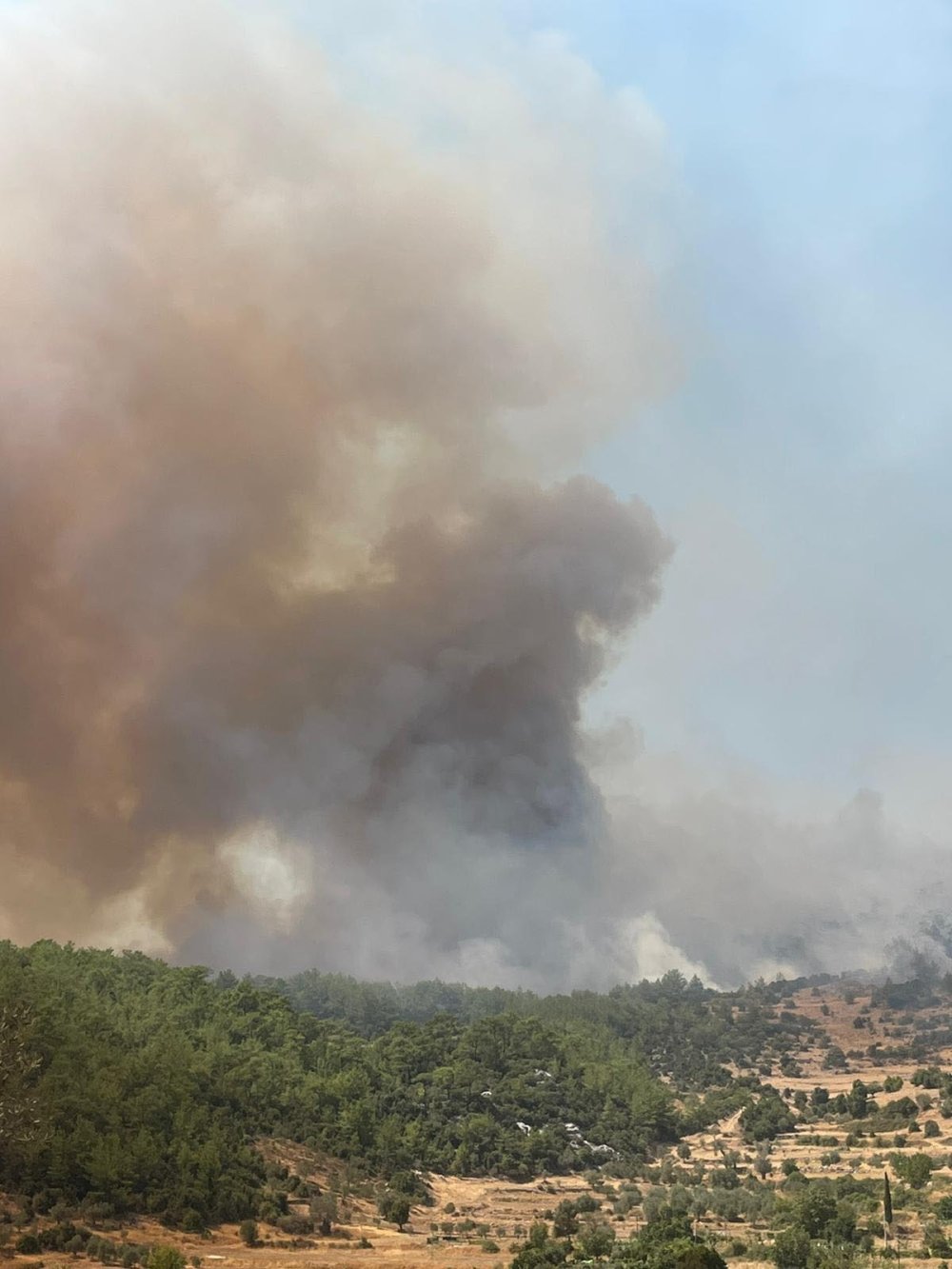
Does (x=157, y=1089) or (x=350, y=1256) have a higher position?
(x=157, y=1089)

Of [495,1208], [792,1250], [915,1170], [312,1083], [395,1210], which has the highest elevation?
[312,1083]

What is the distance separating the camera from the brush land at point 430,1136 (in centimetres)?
5428

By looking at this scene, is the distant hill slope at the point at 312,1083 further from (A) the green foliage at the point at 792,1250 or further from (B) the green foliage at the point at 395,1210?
(A) the green foliage at the point at 792,1250

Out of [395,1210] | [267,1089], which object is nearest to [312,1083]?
[267,1089]

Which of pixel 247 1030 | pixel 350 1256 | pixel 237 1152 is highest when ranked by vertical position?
pixel 247 1030

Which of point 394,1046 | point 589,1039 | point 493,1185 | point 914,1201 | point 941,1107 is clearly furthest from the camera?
point 589,1039

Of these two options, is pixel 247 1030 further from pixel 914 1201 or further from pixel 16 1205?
pixel 914 1201

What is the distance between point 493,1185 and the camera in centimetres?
8456

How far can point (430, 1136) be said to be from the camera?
9044 cm

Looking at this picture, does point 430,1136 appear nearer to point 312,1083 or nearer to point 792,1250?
point 312,1083

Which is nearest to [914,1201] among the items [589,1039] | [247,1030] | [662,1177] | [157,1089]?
[662,1177]

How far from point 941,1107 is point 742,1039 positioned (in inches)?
1913

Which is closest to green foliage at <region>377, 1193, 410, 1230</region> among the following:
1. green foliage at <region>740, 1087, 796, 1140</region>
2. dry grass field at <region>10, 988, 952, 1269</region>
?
dry grass field at <region>10, 988, 952, 1269</region>

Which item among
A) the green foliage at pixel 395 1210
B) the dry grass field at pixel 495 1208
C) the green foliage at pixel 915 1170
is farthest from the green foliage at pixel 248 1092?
the green foliage at pixel 915 1170
